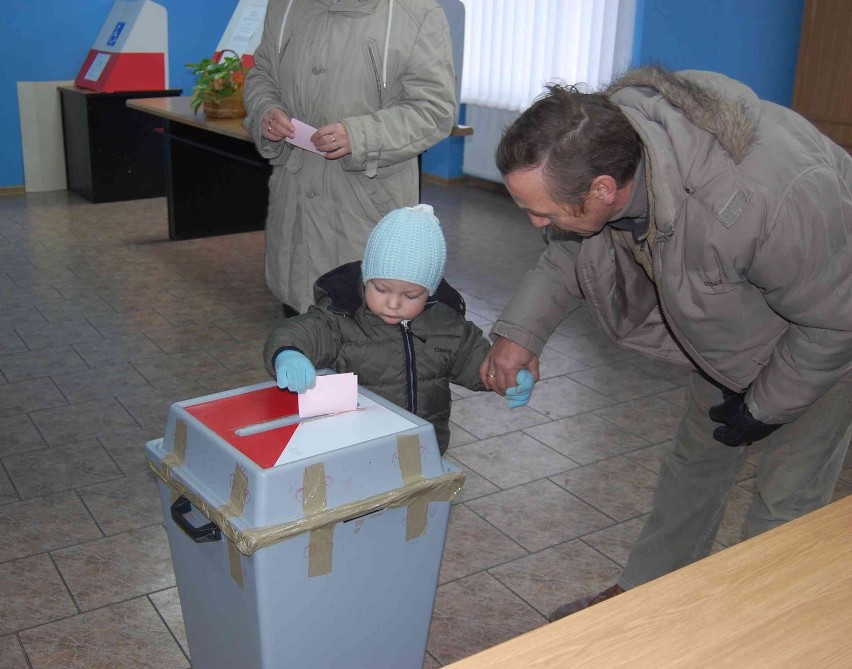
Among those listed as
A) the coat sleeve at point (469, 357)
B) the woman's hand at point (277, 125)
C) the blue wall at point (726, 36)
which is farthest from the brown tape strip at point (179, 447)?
the blue wall at point (726, 36)

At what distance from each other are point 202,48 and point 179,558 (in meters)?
6.30

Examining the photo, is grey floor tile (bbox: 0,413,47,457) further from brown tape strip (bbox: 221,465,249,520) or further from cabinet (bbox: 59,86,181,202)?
cabinet (bbox: 59,86,181,202)

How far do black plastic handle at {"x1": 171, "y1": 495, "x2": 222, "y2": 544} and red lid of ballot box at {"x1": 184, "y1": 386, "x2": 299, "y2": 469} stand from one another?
13 cm

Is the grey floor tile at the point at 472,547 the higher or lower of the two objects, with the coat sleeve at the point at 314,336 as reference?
lower

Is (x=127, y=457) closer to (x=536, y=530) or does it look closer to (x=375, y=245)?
(x=536, y=530)

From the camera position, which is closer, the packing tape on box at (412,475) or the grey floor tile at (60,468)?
the packing tape on box at (412,475)

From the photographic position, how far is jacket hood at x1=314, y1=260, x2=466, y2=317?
6.17ft

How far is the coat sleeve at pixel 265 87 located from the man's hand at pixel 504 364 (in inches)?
43.5

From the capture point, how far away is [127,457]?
284 cm

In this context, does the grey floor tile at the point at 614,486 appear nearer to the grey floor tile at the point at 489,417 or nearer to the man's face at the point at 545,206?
the grey floor tile at the point at 489,417

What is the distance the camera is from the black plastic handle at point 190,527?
1407 millimetres

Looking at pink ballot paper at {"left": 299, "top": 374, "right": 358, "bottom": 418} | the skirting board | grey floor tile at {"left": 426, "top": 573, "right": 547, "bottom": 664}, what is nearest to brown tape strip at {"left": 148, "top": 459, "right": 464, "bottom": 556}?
pink ballot paper at {"left": 299, "top": 374, "right": 358, "bottom": 418}

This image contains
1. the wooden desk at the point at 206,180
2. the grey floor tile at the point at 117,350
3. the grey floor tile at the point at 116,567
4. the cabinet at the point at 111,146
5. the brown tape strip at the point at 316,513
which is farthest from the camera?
the cabinet at the point at 111,146

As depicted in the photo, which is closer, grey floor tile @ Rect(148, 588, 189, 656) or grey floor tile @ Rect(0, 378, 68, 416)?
grey floor tile @ Rect(148, 588, 189, 656)
